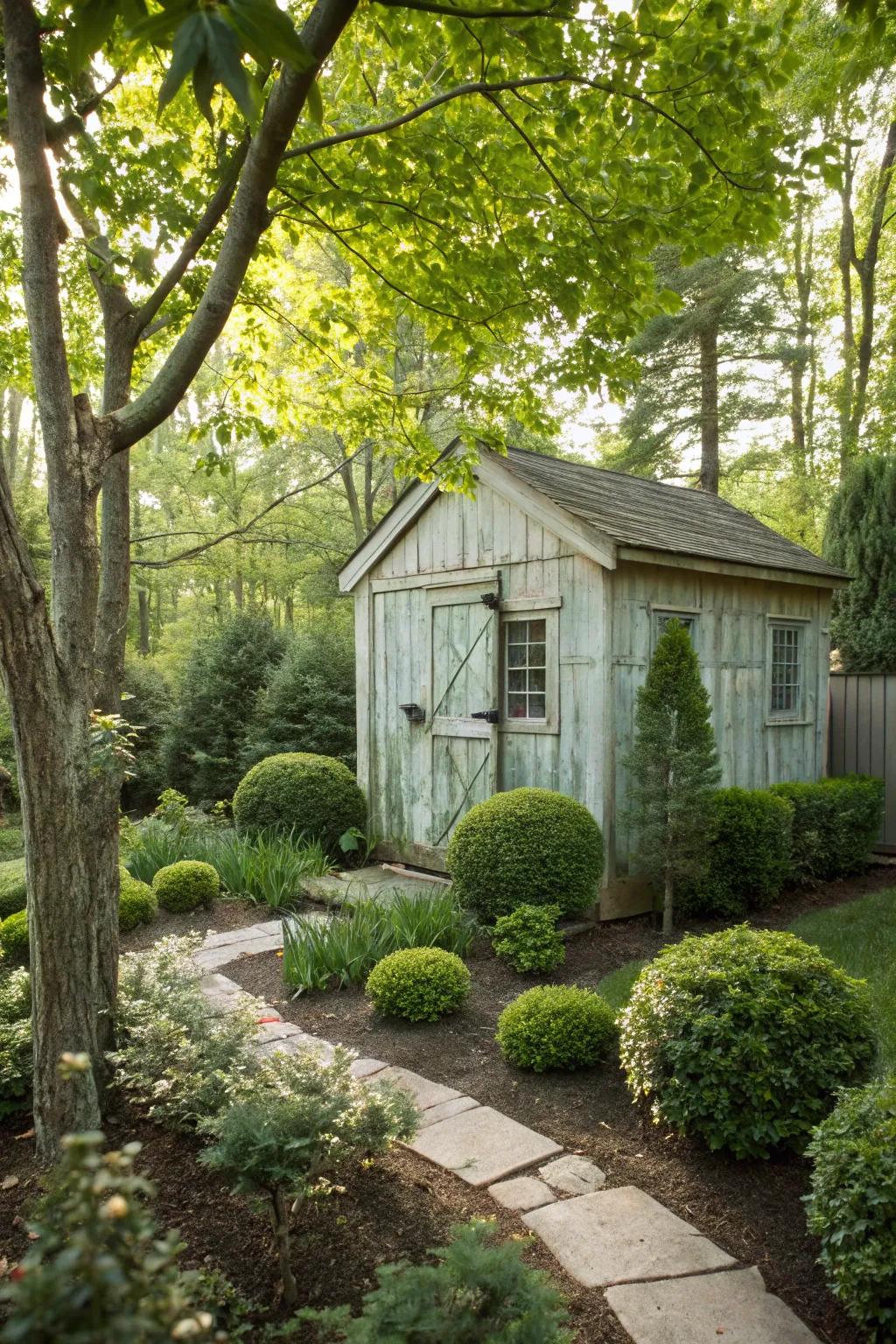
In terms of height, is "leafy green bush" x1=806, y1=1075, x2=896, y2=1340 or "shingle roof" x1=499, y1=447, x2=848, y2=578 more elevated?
"shingle roof" x1=499, y1=447, x2=848, y2=578

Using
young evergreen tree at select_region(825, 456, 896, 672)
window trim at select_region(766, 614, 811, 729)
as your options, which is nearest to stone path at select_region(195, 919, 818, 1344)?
window trim at select_region(766, 614, 811, 729)

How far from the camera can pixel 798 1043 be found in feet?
10.7

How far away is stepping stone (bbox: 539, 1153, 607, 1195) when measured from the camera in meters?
3.14

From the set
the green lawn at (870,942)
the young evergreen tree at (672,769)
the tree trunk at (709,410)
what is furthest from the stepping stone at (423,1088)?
the tree trunk at (709,410)

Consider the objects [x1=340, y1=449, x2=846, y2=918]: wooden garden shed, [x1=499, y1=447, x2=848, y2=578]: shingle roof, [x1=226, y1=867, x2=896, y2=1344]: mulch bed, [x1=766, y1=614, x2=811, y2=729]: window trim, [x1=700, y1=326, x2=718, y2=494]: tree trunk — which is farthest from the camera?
[x1=700, y1=326, x2=718, y2=494]: tree trunk

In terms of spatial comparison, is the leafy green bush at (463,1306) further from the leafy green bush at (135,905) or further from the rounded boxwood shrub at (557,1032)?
the leafy green bush at (135,905)

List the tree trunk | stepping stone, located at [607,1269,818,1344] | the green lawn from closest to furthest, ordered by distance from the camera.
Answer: stepping stone, located at [607,1269,818,1344] → the green lawn → the tree trunk

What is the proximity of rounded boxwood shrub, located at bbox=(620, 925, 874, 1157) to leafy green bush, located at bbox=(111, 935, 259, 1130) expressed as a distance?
→ 1650mm

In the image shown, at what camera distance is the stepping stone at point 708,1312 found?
7.71ft

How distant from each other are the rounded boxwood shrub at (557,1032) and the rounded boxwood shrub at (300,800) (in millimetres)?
4813

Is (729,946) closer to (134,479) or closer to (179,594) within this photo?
(134,479)

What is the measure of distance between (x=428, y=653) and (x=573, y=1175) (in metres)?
5.88

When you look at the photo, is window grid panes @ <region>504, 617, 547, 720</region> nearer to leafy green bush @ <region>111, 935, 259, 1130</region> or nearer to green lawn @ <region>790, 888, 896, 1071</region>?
green lawn @ <region>790, 888, 896, 1071</region>

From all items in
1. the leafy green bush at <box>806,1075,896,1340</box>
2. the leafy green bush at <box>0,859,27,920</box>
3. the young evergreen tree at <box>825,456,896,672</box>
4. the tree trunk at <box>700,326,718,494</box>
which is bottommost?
the leafy green bush at <box>0,859,27,920</box>
